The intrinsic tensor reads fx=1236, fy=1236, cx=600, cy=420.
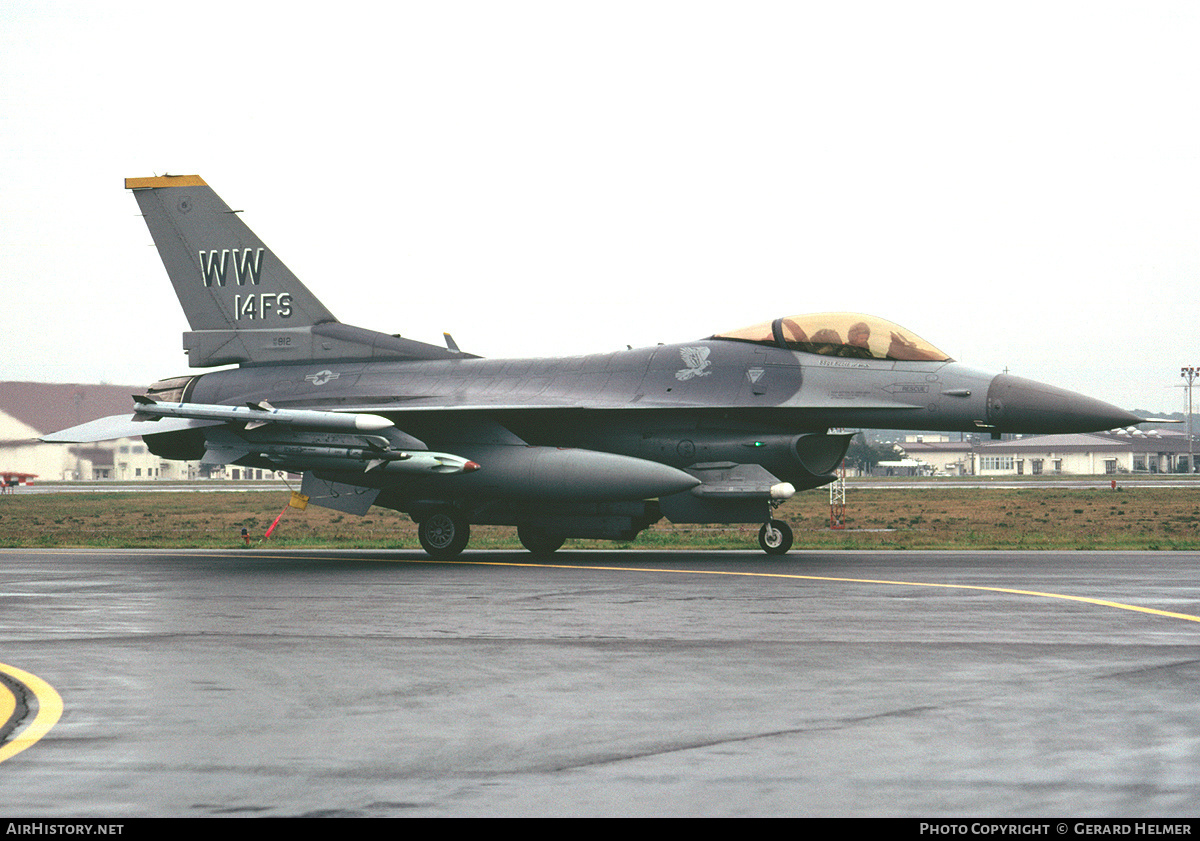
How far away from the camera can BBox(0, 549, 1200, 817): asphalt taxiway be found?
560 centimetres

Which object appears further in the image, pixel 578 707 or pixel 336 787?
pixel 578 707

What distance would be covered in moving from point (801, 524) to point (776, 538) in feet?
55.6

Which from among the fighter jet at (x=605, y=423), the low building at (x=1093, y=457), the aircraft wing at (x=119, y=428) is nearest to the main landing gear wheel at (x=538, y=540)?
the fighter jet at (x=605, y=423)

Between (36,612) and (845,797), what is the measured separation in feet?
34.8

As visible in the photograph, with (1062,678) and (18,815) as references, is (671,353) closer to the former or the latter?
(1062,678)

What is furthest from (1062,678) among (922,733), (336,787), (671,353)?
(671,353)

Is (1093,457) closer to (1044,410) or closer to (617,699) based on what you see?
(1044,410)

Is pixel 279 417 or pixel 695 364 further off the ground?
pixel 695 364

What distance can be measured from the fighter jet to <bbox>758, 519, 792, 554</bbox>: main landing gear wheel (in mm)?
35

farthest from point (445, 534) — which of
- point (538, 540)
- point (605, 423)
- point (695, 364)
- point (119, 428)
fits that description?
point (119, 428)

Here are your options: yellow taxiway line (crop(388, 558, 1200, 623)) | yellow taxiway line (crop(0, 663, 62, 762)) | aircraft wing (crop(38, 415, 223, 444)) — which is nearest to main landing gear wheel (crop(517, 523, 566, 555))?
yellow taxiway line (crop(388, 558, 1200, 623))

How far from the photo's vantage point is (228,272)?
2561 cm

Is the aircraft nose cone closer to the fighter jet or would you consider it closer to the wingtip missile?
the fighter jet

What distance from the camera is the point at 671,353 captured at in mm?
22594
